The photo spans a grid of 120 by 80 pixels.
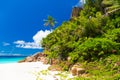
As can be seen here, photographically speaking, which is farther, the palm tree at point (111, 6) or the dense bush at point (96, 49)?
the palm tree at point (111, 6)

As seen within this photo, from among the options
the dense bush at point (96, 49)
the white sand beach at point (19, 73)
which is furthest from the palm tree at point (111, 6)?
the white sand beach at point (19, 73)

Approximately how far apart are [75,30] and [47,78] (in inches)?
412

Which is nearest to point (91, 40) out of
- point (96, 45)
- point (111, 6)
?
point (96, 45)

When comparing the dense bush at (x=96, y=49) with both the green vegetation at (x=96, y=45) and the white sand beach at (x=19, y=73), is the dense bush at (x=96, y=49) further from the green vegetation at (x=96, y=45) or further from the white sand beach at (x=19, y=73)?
the white sand beach at (x=19, y=73)

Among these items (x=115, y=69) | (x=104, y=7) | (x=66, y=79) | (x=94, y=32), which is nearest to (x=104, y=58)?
(x=115, y=69)

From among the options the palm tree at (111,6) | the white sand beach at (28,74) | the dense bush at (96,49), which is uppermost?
the palm tree at (111,6)

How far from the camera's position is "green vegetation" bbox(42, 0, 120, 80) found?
59.0ft

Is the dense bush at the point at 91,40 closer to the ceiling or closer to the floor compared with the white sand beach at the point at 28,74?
closer to the ceiling

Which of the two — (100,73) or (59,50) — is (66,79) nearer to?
(100,73)

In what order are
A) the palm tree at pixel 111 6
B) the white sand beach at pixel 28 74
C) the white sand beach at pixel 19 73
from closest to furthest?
the white sand beach at pixel 28 74 < the white sand beach at pixel 19 73 < the palm tree at pixel 111 6

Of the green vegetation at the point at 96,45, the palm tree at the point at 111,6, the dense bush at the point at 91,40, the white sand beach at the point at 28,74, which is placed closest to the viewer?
the white sand beach at the point at 28,74

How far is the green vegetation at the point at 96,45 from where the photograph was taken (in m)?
18.0

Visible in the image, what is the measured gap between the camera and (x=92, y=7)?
3666cm

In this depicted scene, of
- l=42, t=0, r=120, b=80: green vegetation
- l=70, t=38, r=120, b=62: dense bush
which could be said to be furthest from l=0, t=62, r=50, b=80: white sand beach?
l=70, t=38, r=120, b=62: dense bush
